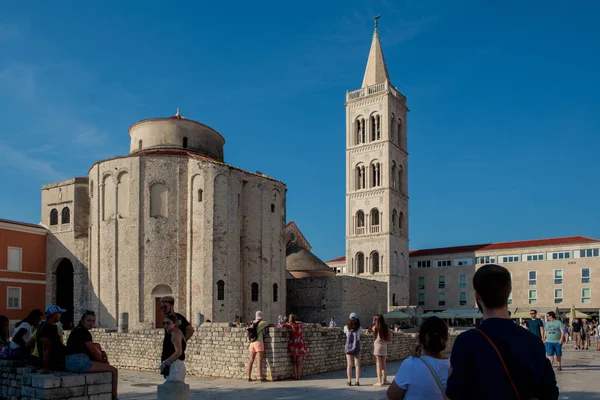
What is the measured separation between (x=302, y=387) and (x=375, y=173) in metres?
48.7

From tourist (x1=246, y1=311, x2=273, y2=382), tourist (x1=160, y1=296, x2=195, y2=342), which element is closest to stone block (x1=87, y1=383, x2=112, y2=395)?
tourist (x1=160, y1=296, x2=195, y2=342)

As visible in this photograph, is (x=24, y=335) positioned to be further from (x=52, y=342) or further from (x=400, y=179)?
(x=400, y=179)

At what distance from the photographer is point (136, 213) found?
33.4m

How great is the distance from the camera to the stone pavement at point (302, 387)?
11805 millimetres

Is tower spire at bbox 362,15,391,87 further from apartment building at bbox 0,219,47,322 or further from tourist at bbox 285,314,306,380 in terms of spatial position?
tourist at bbox 285,314,306,380

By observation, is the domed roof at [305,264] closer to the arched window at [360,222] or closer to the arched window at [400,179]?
the arched window at [360,222]

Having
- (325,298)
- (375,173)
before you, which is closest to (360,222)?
(375,173)

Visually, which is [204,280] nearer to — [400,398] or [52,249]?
[52,249]

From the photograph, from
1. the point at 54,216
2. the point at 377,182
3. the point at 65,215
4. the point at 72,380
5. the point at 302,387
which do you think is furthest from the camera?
the point at 377,182

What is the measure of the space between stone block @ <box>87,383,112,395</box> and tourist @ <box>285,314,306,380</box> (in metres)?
6.65

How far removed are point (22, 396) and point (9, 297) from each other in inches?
1115

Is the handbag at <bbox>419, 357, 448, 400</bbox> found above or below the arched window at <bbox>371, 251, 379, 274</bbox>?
above

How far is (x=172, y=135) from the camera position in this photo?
37.5 m

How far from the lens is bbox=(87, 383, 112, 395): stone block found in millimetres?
8094
